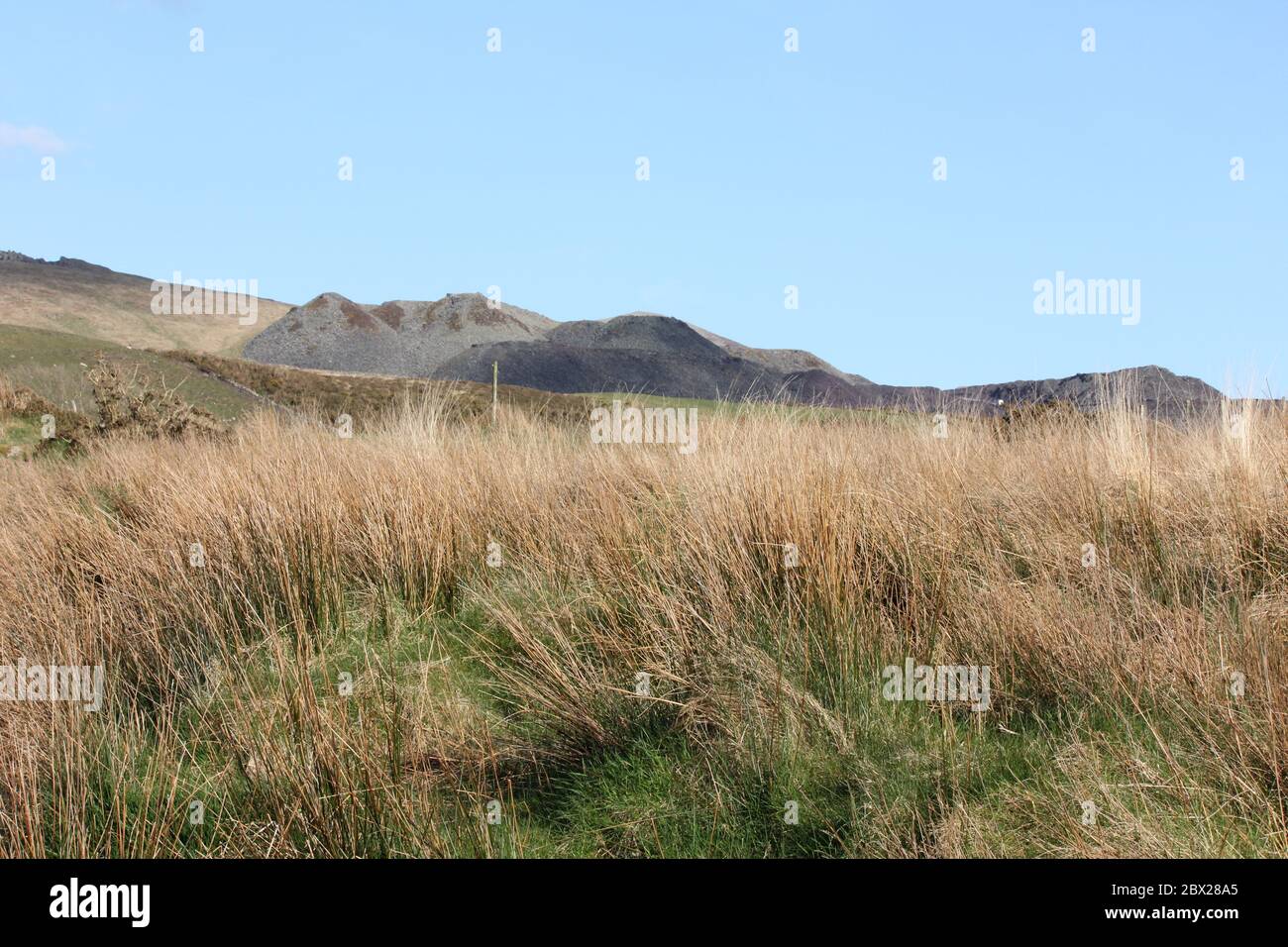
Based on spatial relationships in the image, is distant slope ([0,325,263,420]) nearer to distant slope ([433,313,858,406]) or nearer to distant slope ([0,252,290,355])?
distant slope ([433,313,858,406])

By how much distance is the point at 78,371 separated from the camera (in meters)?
20.9

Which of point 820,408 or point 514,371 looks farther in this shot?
point 514,371

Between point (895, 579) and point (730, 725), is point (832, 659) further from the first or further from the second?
point (895, 579)

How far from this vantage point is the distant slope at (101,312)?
66.2 meters

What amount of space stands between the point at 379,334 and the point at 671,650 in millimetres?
62371

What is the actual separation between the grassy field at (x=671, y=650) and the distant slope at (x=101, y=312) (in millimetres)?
64755

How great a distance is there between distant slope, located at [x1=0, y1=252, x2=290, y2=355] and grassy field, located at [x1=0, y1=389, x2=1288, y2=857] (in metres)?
64.8

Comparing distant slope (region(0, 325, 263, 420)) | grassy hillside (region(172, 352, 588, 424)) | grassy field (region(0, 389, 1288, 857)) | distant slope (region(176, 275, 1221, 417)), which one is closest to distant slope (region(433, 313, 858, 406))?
distant slope (region(176, 275, 1221, 417))

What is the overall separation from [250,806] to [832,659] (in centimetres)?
196

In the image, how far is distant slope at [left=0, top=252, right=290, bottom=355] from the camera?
66.2m

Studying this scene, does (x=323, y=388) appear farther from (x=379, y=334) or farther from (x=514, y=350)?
(x=379, y=334)

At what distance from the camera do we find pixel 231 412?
1980cm

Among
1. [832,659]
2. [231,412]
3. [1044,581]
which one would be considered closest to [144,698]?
[832,659]
